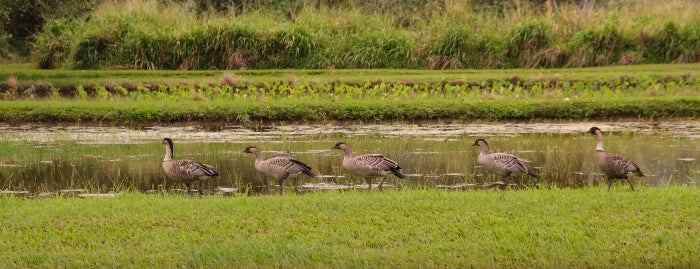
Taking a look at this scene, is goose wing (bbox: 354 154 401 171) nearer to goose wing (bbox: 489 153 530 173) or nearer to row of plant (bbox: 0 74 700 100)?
goose wing (bbox: 489 153 530 173)

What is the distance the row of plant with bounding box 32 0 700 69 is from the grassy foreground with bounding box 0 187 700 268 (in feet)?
56.0

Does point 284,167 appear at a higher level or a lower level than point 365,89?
lower

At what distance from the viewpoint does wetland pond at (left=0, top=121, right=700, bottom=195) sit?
532 inches

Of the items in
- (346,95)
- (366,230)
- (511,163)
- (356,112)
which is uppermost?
(346,95)

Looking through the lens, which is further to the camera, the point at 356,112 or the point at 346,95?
the point at 346,95

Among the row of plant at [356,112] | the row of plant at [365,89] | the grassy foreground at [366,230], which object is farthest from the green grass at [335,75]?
the grassy foreground at [366,230]

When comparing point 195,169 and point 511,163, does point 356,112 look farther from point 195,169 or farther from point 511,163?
point 195,169

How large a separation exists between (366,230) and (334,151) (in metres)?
6.96

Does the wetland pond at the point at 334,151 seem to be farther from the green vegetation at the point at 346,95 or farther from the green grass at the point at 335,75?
the green grass at the point at 335,75

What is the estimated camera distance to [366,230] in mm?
9117

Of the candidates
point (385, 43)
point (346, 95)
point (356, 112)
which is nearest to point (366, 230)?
point (356, 112)

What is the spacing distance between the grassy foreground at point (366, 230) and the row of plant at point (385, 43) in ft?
56.0

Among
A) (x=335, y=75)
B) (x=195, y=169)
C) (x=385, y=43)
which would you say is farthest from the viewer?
(x=385, y=43)

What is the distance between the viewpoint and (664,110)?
65.0 ft
